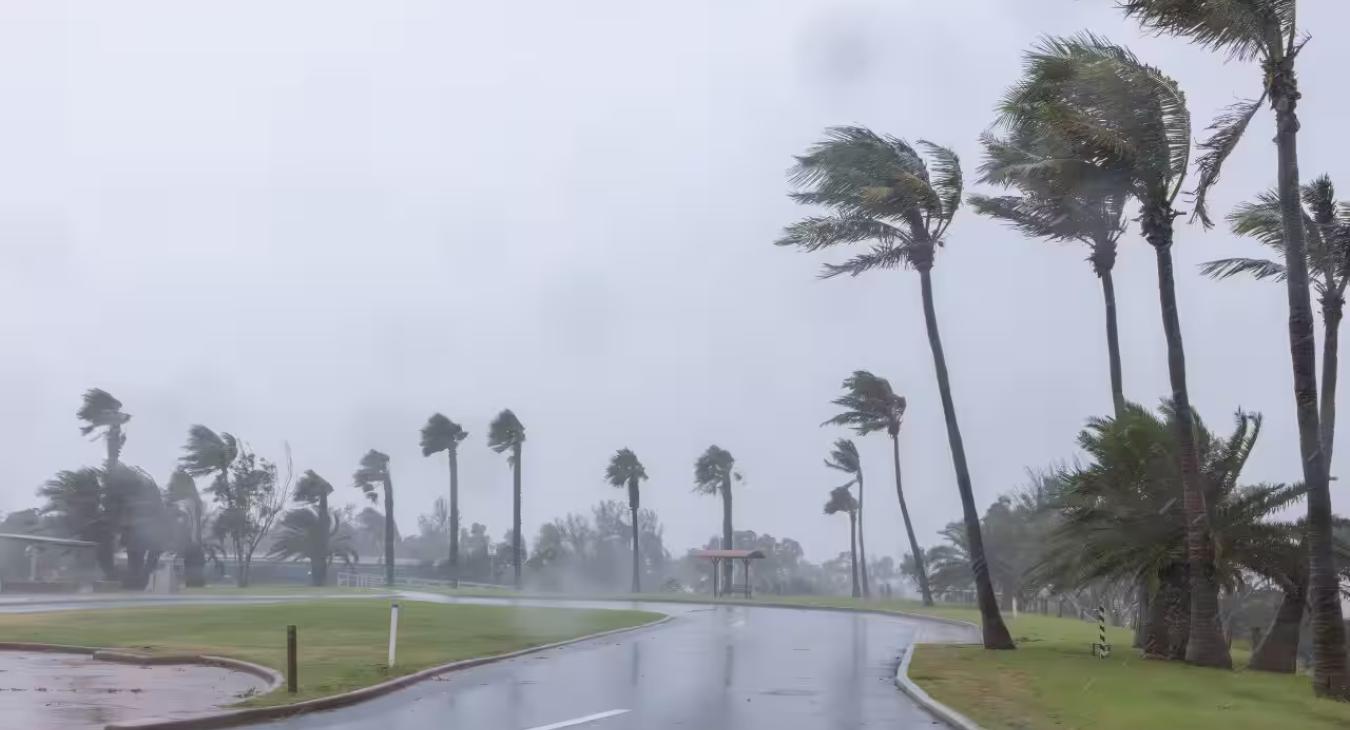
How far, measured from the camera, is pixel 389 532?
262 ft

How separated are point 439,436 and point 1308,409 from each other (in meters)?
74.5

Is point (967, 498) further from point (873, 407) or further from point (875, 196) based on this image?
point (873, 407)

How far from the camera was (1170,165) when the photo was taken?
2083 cm

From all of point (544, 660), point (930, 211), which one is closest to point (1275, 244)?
point (930, 211)

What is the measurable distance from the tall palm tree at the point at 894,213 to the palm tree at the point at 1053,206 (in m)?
1.41

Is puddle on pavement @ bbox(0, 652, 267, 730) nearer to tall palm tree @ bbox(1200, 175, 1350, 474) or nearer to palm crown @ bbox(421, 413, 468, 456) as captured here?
tall palm tree @ bbox(1200, 175, 1350, 474)

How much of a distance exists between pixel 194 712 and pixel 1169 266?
17.0 metres

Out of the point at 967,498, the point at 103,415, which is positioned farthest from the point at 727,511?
the point at 967,498

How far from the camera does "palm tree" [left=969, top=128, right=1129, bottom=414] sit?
22978 millimetres

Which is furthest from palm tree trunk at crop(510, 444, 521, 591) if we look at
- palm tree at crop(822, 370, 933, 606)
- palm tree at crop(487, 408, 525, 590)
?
palm tree at crop(822, 370, 933, 606)

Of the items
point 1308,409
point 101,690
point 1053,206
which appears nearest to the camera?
point 101,690

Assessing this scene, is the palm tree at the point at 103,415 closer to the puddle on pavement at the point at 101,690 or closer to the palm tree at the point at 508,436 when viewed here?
the palm tree at the point at 508,436

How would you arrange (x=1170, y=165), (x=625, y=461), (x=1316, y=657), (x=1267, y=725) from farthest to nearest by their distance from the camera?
(x=625, y=461) < (x=1170, y=165) < (x=1316, y=657) < (x=1267, y=725)

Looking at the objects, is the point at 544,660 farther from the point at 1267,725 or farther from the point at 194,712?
the point at 1267,725
